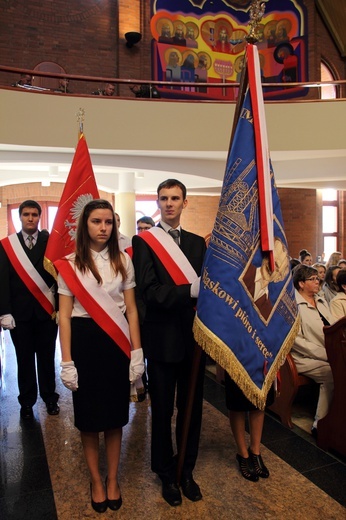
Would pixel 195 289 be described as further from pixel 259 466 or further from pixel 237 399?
pixel 259 466

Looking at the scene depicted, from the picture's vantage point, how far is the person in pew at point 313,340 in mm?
3449

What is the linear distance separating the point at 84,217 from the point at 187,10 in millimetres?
11931

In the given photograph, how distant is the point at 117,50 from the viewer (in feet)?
39.2

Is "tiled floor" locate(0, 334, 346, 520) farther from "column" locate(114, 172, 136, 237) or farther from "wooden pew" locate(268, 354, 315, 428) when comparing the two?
"column" locate(114, 172, 136, 237)

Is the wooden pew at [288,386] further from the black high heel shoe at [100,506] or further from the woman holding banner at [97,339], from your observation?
the black high heel shoe at [100,506]

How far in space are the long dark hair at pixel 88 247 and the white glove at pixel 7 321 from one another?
1.40 m

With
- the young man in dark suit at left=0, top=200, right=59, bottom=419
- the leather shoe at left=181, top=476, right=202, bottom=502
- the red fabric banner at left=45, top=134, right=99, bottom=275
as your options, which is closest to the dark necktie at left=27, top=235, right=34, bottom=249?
the young man in dark suit at left=0, top=200, right=59, bottom=419

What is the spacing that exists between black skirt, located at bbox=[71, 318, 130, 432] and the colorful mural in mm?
11028

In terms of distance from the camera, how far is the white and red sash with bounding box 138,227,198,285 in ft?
8.05

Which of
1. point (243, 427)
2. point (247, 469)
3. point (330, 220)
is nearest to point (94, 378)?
point (243, 427)

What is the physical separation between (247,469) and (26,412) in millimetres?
1915

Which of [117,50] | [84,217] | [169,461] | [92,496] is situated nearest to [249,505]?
[169,461]

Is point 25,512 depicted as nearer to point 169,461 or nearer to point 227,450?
point 169,461

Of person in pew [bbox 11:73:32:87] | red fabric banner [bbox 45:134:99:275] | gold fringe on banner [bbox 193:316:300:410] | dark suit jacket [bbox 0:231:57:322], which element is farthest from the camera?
person in pew [bbox 11:73:32:87]
